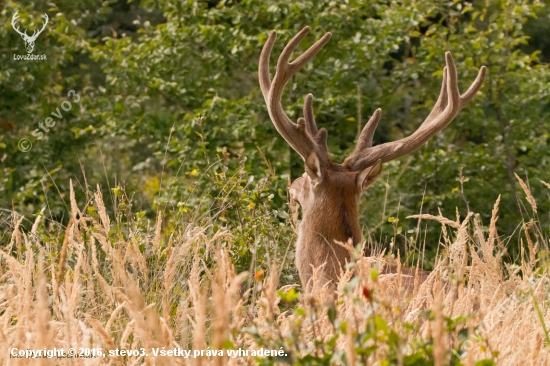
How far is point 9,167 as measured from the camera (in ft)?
35.5

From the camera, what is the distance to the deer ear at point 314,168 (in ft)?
16.3

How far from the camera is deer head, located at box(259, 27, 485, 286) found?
4.86 metres

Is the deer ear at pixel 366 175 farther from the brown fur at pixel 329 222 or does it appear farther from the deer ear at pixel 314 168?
the deer ear at pixel 314 168

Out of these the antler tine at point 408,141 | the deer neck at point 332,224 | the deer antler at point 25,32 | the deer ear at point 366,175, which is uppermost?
the deer antler at point 25,32

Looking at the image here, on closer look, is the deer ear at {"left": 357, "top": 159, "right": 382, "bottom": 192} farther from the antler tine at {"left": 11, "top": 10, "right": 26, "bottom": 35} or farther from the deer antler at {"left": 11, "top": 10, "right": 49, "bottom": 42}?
the antler tine at {"left": 11, "top": 10, "right": 26, "bottom": 35}

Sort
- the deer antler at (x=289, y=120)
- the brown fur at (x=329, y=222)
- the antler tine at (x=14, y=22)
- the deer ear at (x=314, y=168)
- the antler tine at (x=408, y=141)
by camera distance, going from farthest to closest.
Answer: the antler tine at (x=14, y=22) → the antler tine at (x=408, y=141) → the deer antler at (x=289, y=120) → the deer ear at (x=314, y=168) → the brown fur at (x=329, y=222)

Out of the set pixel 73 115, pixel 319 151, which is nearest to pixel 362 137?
pixel 319 151

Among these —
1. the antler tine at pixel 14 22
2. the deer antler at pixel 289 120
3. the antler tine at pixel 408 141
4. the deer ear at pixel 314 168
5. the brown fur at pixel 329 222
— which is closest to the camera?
the brown fur at pixel 329 222

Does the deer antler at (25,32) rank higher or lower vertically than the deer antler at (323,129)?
higher

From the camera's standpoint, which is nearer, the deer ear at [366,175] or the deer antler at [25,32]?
the deer ear at [366,175]

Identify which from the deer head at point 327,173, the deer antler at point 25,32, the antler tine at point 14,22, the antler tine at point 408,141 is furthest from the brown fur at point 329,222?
the antler tine at point 14,22

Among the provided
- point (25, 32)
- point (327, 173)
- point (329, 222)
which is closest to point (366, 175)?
point (327, 173)

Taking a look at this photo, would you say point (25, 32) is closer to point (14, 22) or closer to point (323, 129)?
point (14, 22)

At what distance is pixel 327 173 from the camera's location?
5.04 meters
